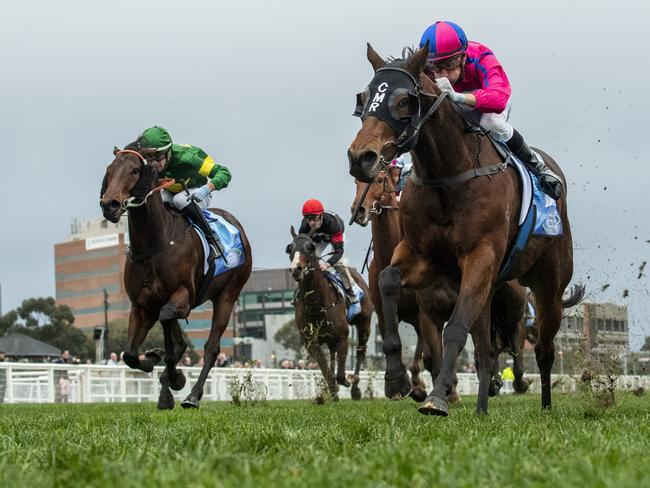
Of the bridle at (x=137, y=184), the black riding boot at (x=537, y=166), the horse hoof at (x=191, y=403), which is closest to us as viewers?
the black riding boot at (x=537, y=166)

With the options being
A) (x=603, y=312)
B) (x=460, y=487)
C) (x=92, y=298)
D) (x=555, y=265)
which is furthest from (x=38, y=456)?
(x=92, y=298)

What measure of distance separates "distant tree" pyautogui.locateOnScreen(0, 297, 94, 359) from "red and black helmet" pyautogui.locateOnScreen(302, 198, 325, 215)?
6030cm

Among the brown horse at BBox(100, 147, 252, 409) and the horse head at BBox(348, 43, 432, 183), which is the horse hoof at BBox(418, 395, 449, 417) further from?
the brown horse at BBox(100, 147, 252, 409)

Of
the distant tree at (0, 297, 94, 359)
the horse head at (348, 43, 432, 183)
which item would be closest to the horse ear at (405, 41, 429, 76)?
the horse head at (348, 43, 432, 183)

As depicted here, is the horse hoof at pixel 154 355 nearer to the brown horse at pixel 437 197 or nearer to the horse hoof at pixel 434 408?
the brown horse at pixel 437 197

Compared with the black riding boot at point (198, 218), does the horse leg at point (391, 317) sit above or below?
below

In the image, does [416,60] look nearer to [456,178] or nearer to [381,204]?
[456,178]

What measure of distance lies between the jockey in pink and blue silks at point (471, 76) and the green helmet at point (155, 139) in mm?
4109

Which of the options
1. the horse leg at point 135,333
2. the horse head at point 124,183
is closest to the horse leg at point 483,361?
the horse head at point 124,183

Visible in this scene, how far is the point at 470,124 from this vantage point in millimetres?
7020

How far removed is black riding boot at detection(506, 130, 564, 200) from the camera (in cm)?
769

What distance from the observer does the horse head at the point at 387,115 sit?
5949mm

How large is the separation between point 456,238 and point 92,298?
153 metres

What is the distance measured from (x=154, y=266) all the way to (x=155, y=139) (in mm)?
1347
